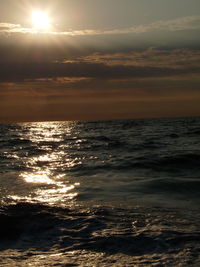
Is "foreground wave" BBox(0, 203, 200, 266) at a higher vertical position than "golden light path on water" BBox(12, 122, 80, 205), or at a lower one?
lower

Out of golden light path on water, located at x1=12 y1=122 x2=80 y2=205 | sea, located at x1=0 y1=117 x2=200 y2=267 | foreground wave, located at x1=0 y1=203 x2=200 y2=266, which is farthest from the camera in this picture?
golden light path on water, located at x1=12 y1=122 x2=80 y2=205

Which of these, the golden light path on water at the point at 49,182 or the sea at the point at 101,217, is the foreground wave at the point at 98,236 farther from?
the golden light path on water at the point at 49,182

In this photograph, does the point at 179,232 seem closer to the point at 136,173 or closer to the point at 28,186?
the point at 28,186

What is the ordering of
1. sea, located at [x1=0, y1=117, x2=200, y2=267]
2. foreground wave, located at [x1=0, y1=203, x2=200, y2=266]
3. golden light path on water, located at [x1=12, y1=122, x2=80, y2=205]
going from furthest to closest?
golden light path on water, located at [x1=12, y1=122, x2=80, y2=205]
sea, located at [x1=0, y1=117, x2=200, y2=267]
foreground wave, located at [x1=0, y1=203, x2=200, y2=266]

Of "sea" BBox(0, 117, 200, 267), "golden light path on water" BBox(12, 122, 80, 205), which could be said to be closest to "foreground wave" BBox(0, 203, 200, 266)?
"sea" BBox(0, 117, 200, 267)

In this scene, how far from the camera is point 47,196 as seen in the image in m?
9.92

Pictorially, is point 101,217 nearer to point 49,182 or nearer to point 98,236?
point 98,236

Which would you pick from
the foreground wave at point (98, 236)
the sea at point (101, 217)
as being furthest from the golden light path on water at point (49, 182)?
the foreground wave at point (98, 236)

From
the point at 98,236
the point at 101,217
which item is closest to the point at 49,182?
the point at 101,217

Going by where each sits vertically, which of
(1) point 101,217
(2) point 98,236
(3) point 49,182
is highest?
(3) point 49,182

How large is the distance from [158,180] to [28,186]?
3994mm

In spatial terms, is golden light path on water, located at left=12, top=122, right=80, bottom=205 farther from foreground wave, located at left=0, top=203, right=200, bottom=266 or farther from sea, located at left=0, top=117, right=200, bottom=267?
foreground wave, located at left=0, top=203, right=200, bottom=266

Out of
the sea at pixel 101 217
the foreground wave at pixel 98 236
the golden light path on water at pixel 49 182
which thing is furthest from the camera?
the golden light path on water at pixel 49 182

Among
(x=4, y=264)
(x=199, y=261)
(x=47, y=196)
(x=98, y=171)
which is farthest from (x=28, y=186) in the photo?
(x=199, y=261)
